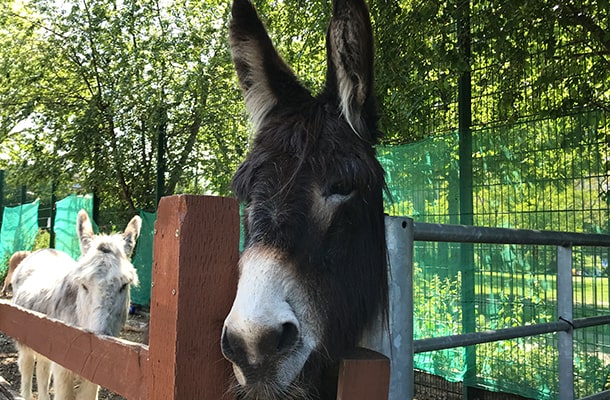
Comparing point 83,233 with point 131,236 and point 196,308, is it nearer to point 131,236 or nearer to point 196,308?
point 131,236

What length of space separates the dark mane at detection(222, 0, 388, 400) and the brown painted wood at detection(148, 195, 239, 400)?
0.17ft

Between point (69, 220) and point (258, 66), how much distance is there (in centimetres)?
1135

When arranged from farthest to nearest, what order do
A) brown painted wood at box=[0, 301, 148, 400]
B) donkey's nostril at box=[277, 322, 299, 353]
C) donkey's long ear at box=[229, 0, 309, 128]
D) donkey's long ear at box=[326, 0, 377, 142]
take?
donkey's long ear at box=[229, 0, 309, 128] < donkey's long ear at box=[326, 0, 377, 142] < brown painted wood at box=[0, 301, 148, 400] < donkey's nostril at box=[277, 322, 299, 353]

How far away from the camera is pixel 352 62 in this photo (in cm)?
176

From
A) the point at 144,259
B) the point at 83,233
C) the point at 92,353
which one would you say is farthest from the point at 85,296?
the point at 144,259

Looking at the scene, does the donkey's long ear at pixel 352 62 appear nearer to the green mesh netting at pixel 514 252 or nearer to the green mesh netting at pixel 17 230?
the green mesh netting at pixel 514 252

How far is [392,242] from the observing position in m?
1.39

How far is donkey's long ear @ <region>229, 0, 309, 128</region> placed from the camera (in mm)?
1947

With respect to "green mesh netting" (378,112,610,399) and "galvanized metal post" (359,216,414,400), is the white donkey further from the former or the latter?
"green mesh netting" (378,112,610,399)

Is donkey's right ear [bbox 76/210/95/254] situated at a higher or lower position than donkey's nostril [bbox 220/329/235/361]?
higher

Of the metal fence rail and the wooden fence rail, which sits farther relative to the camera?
the metal fence rail

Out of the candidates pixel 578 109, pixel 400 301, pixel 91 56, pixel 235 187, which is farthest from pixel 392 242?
pixel 91 56

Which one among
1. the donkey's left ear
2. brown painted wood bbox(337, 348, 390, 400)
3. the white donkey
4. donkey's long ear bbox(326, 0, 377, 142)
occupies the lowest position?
the white donkey

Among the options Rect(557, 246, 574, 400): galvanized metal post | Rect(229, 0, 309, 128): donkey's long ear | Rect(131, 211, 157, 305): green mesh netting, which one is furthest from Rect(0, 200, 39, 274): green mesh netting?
Rect(557, 246, 574, 400): galvanized metal post
